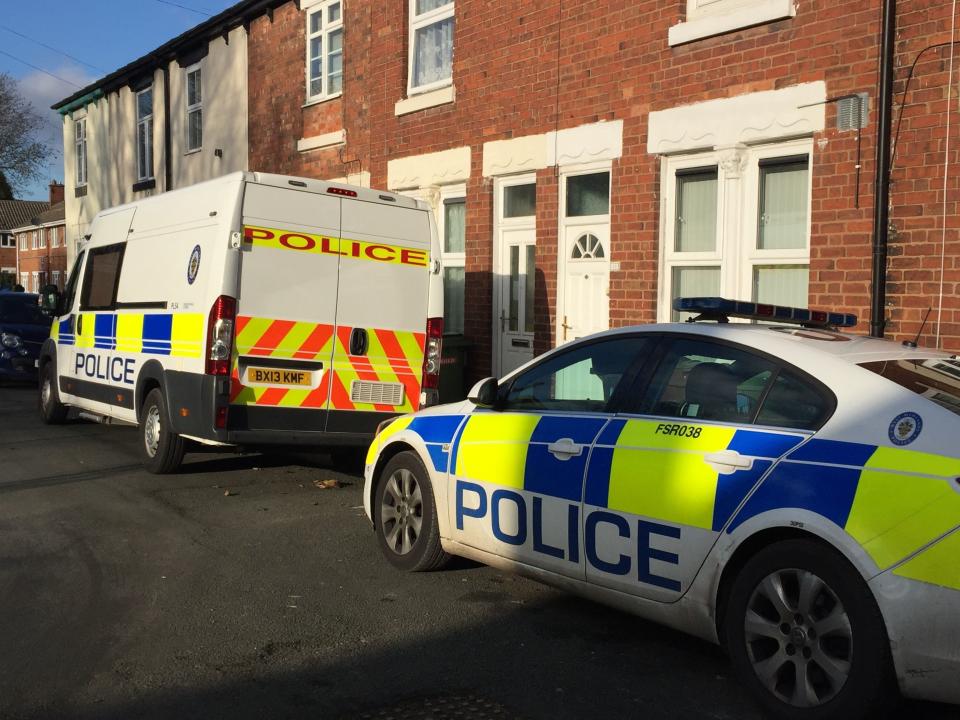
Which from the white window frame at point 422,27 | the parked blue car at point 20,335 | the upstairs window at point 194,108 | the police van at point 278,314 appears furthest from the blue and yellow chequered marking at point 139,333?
the upstairs window at point 194,108

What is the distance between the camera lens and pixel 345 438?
28.4 ft

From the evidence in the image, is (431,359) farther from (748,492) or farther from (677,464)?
(748,492)

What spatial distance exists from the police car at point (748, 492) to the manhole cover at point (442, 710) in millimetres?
888

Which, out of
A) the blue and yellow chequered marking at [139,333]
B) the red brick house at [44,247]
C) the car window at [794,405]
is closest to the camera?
the car window at [794,405]

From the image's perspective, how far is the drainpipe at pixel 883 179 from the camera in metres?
8.39

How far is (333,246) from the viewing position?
850 centimetres

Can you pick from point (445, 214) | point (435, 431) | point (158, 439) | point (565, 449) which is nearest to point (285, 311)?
point (158, 439)

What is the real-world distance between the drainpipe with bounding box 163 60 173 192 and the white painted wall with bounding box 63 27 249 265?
0.11 meters

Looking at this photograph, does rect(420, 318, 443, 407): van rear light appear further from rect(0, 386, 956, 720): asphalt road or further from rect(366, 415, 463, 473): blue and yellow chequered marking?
rect(366, 415, 463, 473): blue and yellow chequered marking

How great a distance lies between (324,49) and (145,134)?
9.16 meters

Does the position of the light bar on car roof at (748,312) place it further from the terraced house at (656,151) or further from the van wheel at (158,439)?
the van wheel at (158,439)

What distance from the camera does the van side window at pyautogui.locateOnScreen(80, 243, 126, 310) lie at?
1034 cm

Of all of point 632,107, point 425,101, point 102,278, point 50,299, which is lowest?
point 50,299

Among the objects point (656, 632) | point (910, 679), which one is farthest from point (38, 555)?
point (910, 679)
